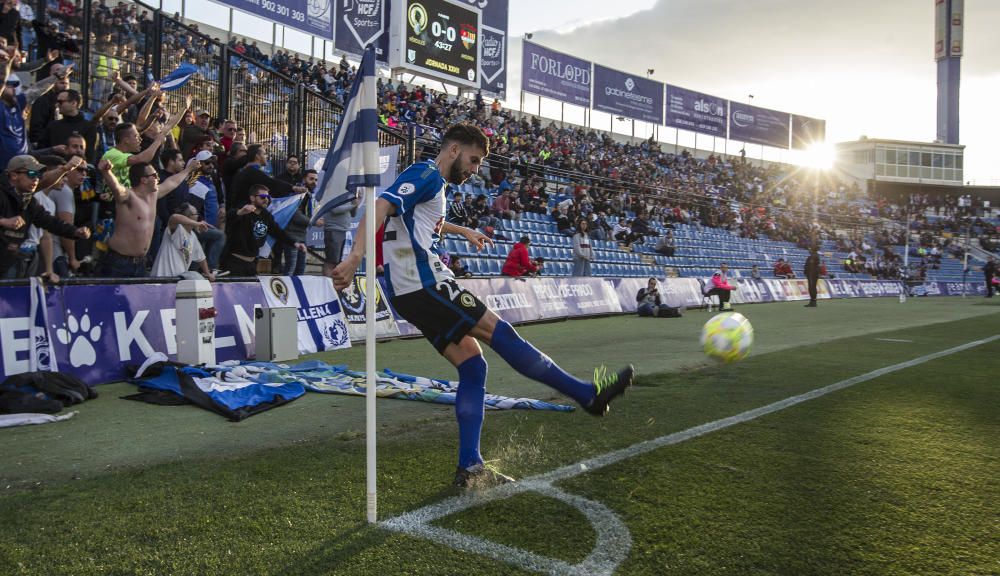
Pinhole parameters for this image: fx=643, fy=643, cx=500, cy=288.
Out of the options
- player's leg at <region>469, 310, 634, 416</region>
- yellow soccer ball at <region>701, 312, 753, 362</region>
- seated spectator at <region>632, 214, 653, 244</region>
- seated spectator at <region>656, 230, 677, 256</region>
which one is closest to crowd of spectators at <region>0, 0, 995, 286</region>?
player's leg at <region>469, 310, 634, 416</region>

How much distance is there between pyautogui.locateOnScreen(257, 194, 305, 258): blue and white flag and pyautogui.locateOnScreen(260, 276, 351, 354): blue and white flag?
0.90m

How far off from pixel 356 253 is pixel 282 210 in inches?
292

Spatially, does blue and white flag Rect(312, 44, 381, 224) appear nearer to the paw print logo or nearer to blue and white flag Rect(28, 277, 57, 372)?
blue and white flag Rect(28, 277, 57, 372)

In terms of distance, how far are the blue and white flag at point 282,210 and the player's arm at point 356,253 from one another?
23.5ft

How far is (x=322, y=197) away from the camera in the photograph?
3.37m

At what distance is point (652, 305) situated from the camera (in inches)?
676

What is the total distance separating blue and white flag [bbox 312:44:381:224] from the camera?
3111 millimetres

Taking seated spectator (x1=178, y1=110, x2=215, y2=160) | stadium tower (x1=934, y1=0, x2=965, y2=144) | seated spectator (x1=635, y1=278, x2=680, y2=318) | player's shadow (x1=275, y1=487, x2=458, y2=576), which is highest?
stadium tower (x1=934, y1=0, x2=965, y2=144)

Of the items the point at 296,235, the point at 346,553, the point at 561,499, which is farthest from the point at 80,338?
the point at 561,499

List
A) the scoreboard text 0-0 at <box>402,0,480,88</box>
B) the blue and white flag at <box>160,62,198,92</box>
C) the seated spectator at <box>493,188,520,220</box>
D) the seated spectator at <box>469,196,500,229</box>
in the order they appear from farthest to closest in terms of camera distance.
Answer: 1. the scoreboard text 0-0 at <box>402,0,480,88</box>
2. the seated spectator at <box>493,188,520,220</box>
3. the seated spectator at <box>469,196,500,229</box>
4. the blue and white flag at <box>160,62,198,92</box>

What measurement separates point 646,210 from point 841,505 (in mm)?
27144

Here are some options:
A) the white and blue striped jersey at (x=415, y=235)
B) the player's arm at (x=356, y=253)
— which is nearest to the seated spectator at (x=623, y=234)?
the white and blue striped jersey at (x=415, y=235)

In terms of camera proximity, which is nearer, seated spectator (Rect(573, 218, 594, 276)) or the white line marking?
the white line marking

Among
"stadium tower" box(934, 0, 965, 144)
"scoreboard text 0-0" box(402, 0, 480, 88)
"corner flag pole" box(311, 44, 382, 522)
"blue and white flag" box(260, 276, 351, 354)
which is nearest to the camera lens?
"corner flag pole" box(311, 44, 382, 522)
